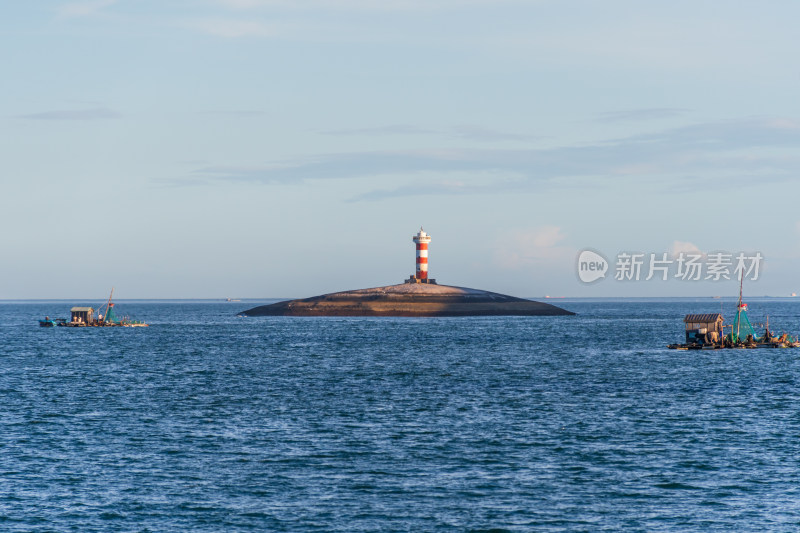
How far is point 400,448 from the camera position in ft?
129

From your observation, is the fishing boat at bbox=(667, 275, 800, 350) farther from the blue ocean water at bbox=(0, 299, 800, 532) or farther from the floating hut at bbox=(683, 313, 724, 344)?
the blue ocean water at bbox=(0, 299, 800, 532)

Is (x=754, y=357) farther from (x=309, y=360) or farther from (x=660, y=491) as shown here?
(x=660, y=491)

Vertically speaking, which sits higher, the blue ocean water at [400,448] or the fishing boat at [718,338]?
the fishing boat at [718,338]

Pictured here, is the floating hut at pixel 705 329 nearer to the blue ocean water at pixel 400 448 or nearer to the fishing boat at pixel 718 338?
the fishing boat at pixel 718 338

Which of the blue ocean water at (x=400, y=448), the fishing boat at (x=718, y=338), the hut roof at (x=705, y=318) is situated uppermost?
the hut roof at (x=705, y=318)

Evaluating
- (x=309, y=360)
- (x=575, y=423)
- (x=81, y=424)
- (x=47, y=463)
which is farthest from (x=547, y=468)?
(x=309, y=360)

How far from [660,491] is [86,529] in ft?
61.5

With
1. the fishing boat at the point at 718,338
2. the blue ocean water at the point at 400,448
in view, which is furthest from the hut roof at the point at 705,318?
the blue ocean water at the point at 400,448

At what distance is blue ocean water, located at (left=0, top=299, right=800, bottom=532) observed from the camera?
2905cm

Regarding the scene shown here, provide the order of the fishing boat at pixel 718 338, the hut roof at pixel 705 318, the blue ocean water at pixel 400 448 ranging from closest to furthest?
the blue ocean water at pixel 400 448 → the fishing boat at pixel 718 338 → the hut roof at pixel 705 318

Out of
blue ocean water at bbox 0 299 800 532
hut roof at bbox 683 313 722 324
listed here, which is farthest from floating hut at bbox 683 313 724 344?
blue ocean water at bbox 0 299 800 532

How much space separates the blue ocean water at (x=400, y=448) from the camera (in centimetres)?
2905

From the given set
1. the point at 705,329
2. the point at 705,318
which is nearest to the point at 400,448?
the point at 705,329

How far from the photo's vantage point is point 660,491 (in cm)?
3188
